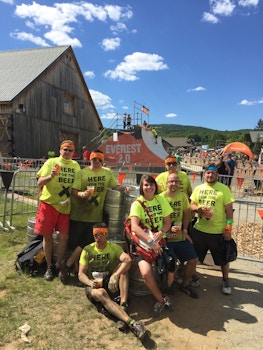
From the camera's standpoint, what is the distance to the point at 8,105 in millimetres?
20328

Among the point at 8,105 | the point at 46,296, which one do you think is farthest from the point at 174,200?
the point at 8,105

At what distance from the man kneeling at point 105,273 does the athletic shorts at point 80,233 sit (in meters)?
0.60

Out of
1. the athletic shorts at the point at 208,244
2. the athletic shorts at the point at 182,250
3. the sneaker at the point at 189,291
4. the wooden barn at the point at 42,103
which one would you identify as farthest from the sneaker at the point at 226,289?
the wooden barn at the point at 42,103

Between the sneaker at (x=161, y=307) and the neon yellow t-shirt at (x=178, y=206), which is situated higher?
the neon yellow t-shirt at (x=178, y=206)

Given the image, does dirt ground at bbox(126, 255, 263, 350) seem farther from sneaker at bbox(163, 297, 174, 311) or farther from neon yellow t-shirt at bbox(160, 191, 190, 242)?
neon yellow t-shirt at bbox(160, 191, 190, 242)

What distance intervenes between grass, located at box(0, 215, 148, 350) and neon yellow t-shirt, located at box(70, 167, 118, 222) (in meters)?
0.99

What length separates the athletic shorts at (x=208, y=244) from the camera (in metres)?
4.49

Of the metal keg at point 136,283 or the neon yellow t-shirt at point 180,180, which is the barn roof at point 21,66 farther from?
the metal keg at point 136,283

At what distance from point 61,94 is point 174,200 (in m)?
23.0

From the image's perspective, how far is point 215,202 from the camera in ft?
14.7

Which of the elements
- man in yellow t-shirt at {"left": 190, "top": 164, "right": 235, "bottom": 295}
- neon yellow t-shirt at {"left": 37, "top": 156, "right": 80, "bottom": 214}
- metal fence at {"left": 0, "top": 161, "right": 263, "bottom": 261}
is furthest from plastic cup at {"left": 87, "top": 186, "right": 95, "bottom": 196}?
metal fence at {"left": 0, "top": 161, "right": 263, "bottom": 261}

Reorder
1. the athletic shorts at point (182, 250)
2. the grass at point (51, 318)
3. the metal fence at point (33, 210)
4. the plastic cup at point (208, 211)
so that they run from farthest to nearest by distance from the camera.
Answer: the metal fence at point (33, 210) → the plastic cup at point (208, 211) → the athletic shorts at point (182, 250) → the grass at point (51, 318)

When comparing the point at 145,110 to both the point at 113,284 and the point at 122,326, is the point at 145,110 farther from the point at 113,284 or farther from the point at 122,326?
the point at 122,326

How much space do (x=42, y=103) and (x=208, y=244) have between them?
68.4 feet
